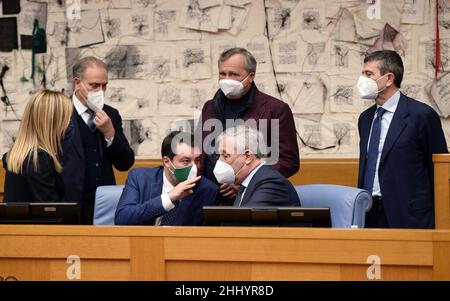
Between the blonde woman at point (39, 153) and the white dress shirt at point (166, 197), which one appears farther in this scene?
the blonde woman at point (39, 153)

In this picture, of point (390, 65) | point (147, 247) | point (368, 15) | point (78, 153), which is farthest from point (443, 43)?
point (147, 247)

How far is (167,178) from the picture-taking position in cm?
490

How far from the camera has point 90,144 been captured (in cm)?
533

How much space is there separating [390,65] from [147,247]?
1785 millimetres

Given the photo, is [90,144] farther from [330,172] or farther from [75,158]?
[330,172]

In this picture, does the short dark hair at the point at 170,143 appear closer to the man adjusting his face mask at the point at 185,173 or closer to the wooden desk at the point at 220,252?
the man adjusting his face mask at the point at 185,173

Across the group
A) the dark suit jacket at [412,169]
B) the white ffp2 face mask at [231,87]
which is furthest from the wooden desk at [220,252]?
the white ffp2 face mask at [231,87]

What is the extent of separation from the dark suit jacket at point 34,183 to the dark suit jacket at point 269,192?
3.25ft

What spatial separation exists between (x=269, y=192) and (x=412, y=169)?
0.89 metres

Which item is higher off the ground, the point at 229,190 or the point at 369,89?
the point at 369,89

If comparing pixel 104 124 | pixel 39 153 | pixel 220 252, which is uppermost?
pixel 104 124

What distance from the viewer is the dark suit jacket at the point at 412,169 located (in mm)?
4992

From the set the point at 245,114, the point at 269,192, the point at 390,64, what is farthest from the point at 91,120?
the point at 390,64

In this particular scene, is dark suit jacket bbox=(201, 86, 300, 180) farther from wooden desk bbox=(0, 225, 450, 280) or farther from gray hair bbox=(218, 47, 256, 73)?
wooden desk bbox=(0, 225, 450, 280)
